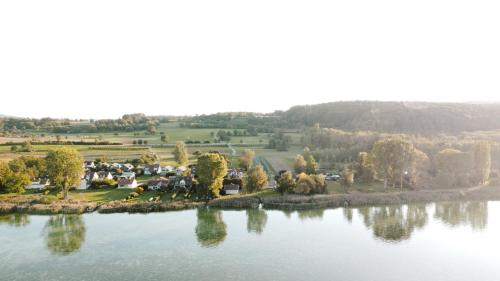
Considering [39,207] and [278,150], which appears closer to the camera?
[39,207]

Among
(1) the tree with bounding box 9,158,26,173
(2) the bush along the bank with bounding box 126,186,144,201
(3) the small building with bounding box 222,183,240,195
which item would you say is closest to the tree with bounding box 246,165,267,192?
(3) the small building with bounding box 222,183,240,195

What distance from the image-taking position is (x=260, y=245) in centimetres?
3134

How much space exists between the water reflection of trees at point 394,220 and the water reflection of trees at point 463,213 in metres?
1.81

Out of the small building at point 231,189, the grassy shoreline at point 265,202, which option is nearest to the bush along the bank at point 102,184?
the grassy shoreline at point 265,202

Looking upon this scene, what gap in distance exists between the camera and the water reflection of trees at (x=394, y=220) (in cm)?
3462

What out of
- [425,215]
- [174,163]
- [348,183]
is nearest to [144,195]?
[174,163]

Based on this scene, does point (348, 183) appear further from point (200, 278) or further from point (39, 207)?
point (39, 207)

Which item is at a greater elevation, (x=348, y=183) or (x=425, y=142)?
(x=425, y=142)

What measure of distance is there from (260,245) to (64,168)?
24.9 meters

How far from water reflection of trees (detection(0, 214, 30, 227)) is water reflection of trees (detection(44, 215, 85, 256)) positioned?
88.7 inches

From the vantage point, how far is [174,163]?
211 feet

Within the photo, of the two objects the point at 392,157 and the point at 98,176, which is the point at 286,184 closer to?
the point at 392,157

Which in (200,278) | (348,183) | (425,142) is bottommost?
(200,278)

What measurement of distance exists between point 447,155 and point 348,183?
14368 millimetres
